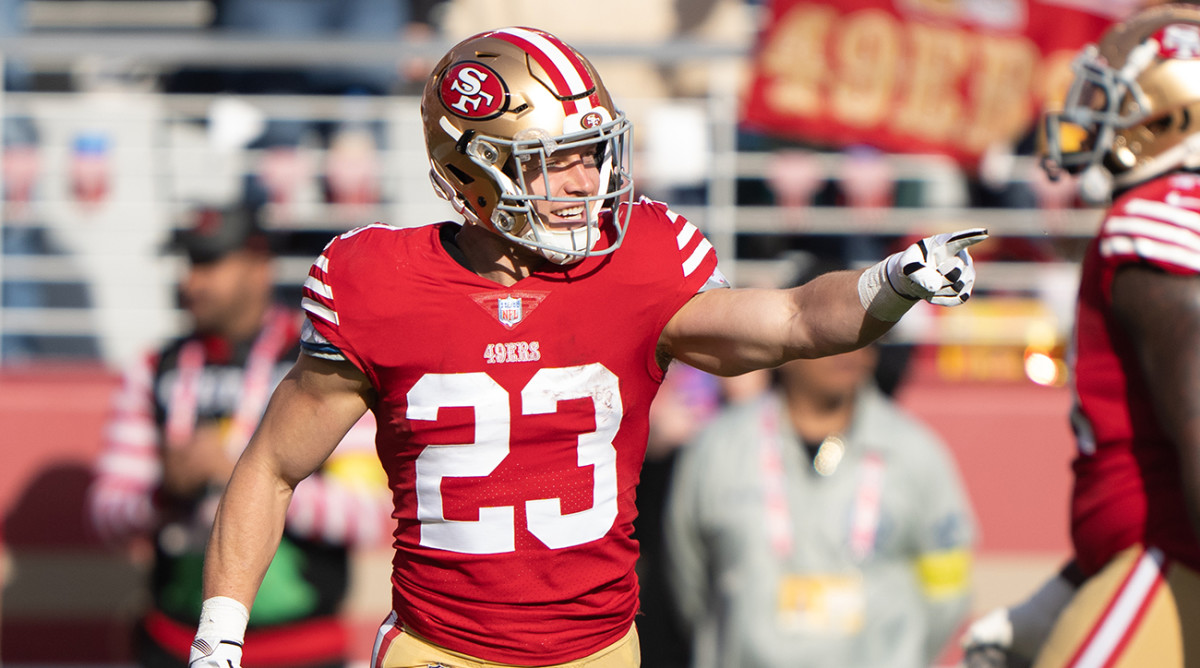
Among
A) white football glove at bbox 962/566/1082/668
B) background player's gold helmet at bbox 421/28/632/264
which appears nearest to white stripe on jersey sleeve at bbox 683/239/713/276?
background player's gold helmet at bbox 421/28/632/264

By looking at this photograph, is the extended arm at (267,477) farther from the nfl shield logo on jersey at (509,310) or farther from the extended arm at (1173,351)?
the extended arm at (1173,351)

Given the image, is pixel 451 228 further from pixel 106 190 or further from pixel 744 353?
pixel 106 190

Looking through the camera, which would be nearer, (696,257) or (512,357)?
(512,357)

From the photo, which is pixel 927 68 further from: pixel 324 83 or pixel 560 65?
pixel 560 65

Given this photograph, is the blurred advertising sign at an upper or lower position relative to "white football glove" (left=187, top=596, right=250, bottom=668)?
upper

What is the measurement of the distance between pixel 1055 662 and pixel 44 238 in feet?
16.8

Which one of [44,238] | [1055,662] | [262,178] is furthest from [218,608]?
[44,238]

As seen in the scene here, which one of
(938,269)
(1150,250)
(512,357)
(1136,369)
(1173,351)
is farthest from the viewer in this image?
(1136,369)

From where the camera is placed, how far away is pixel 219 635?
2.68 metres

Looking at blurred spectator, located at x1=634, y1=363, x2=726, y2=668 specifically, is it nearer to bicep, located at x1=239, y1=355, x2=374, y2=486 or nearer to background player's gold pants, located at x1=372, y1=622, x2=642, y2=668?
background player's gold pants, located at x1=372, y1=622, x2=642, y2=668

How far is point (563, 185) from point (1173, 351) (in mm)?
1376

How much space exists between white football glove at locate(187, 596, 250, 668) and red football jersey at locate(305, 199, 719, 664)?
329 mm

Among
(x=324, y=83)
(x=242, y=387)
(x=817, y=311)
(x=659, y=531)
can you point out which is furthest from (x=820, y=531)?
(x=324, y=83)

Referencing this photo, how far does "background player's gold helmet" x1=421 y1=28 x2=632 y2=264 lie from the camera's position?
260 centimetres
